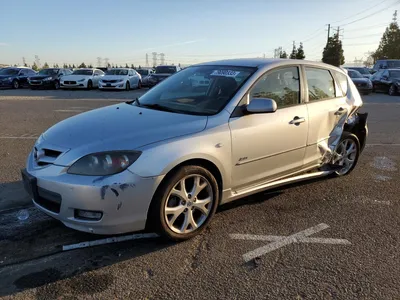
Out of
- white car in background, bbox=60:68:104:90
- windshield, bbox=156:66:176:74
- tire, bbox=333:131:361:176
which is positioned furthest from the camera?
windshield, bbox=156:66:176:74

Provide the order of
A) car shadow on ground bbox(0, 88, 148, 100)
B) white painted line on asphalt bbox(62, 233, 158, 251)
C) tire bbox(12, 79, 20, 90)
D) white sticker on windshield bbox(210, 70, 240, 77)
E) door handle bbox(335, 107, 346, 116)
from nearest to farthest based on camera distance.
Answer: white painted line on asphalt bbox(62, 233, 158, 251), white sticker on windshield bbox(210, 70, 240, 77), door handle bbox(335, 107, 346, 116), car shadow on ground bbox(0, 88, 148, 100), tire bbox(12, 79, 20, 90)

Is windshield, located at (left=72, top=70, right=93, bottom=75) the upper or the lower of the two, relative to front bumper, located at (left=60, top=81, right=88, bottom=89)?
upper

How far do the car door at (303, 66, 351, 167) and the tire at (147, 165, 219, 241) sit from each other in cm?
156

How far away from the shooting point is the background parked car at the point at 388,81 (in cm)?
2136

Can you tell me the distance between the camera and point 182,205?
3.43 metres

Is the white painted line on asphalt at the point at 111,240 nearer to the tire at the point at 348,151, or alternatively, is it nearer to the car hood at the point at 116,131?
the car hood at the point at 116,131

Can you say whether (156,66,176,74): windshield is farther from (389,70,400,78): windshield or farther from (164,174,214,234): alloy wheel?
(164,174,214,234): alloy wheel

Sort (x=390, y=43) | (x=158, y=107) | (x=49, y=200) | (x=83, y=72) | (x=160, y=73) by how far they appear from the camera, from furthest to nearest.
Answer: (x=390, y=43)
(x=160, y=73)
(x=83, y=72)
(x=158, y=107)
(x=49, y=200)

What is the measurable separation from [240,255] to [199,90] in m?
1.93

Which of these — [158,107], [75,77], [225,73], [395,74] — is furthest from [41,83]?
[225,73]

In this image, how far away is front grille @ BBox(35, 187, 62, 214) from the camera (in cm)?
311

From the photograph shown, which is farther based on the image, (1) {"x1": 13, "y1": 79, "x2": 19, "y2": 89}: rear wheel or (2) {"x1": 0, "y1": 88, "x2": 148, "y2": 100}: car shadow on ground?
(1) {"x1": 13, "y1": 79, "x2": 19, "y2": 89}: rear wheel

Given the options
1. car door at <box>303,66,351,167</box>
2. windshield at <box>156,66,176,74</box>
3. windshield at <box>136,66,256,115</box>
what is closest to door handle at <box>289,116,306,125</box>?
car door at <box>303,66,351,167</box>

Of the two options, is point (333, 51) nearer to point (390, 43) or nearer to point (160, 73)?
point (390, 43)
